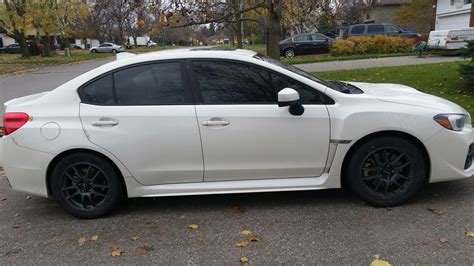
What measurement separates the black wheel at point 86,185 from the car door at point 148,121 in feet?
0.69

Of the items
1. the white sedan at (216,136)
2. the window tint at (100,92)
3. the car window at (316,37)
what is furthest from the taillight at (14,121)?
the car window at (316,37)

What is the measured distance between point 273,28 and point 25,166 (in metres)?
8.38

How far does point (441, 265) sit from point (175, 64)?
2.89 meters

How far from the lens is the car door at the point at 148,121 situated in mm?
4047

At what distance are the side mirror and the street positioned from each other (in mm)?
996

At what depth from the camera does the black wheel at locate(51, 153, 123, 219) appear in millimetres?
4113

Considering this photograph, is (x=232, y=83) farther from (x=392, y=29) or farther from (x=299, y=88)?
(x=392, y=29)

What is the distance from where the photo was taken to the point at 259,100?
13.6 feet

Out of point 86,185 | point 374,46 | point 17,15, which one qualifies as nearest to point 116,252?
point 86,185

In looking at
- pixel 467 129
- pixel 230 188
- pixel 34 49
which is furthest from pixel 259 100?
pixel 34 49

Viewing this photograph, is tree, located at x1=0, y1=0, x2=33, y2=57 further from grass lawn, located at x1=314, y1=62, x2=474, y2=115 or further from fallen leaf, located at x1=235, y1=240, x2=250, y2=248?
fallen leaf, located at x1=235, y1=240, x2=250, y2=248

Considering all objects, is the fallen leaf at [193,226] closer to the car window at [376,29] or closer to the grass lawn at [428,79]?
the grass lawn at [428,79]

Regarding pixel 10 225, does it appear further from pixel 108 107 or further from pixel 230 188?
pixel 230 188

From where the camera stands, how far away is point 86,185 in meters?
4.20
